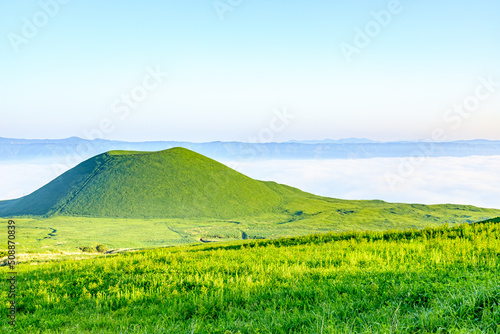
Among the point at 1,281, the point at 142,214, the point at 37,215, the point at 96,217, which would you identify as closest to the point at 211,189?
the point at 142,214

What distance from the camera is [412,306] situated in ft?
18.9

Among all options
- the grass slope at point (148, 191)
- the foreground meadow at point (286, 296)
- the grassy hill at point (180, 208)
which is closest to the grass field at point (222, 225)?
the grassy hill at point (180, 208)

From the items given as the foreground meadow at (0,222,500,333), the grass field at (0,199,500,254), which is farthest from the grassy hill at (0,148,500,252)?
the foreground meadow at (0,222,500,333)

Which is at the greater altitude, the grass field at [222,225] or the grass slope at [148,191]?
the grass slope at [148,191]

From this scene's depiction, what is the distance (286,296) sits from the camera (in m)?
6.96

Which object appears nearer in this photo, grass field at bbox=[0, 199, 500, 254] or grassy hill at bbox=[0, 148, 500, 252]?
grass field at bbox=[0, 199, 500, 254]

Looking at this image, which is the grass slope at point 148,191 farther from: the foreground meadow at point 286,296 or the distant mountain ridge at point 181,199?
the foreground meadow at point 286,296

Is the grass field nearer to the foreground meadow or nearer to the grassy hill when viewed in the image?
the grassy hill

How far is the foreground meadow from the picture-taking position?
203 inches

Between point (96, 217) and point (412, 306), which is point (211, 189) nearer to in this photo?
point (96, 217)

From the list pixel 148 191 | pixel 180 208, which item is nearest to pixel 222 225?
pixel 180 208

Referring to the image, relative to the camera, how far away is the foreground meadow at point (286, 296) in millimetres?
5168

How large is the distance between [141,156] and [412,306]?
150218 millimetres

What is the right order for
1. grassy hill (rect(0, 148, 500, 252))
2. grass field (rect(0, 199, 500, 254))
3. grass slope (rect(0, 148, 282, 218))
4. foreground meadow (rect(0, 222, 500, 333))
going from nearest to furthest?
foreground meadow (rect(0, 222, 500, 333)), grass field (rect(0, 199, 500, 254)), grassy hill (rect(0, 148, 500, 252)), grass slope (rect(0, 148, 282, 218))
